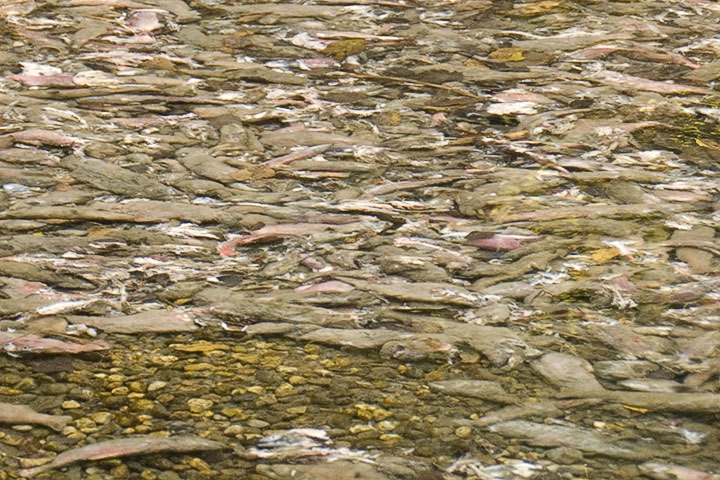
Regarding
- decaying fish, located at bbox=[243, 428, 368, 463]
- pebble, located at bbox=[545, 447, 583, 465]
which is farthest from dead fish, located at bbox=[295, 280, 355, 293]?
pebble, located at bbox=[545, 447, 583, 465]

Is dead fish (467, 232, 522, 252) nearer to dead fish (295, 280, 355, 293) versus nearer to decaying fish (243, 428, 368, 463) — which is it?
dead fish (295, 280, 355, 293)

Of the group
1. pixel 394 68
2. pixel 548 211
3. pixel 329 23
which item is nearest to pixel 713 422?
pixel 548 211

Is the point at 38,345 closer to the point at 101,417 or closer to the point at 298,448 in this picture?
the point at 101,417

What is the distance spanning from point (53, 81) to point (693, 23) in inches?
80.6

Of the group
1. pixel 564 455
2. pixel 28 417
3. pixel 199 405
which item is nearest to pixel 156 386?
pixel 199 405

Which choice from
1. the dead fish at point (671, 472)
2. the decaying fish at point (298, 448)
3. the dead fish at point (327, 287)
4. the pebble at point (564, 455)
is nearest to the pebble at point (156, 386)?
the decaying fish at point (298, 448)

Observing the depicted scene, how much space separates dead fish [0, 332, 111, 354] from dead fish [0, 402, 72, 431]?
18 cm

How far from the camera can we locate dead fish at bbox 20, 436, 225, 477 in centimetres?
148

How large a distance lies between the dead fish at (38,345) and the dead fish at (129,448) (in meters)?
0.30

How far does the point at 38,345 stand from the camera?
1787 millimetres

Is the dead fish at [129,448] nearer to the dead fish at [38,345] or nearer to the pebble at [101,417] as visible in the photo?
the pebble at [101,417]

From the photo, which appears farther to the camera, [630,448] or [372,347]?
[372,347]

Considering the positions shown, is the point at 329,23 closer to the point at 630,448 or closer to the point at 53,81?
the point at 53,81

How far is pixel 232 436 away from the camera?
1556mm
